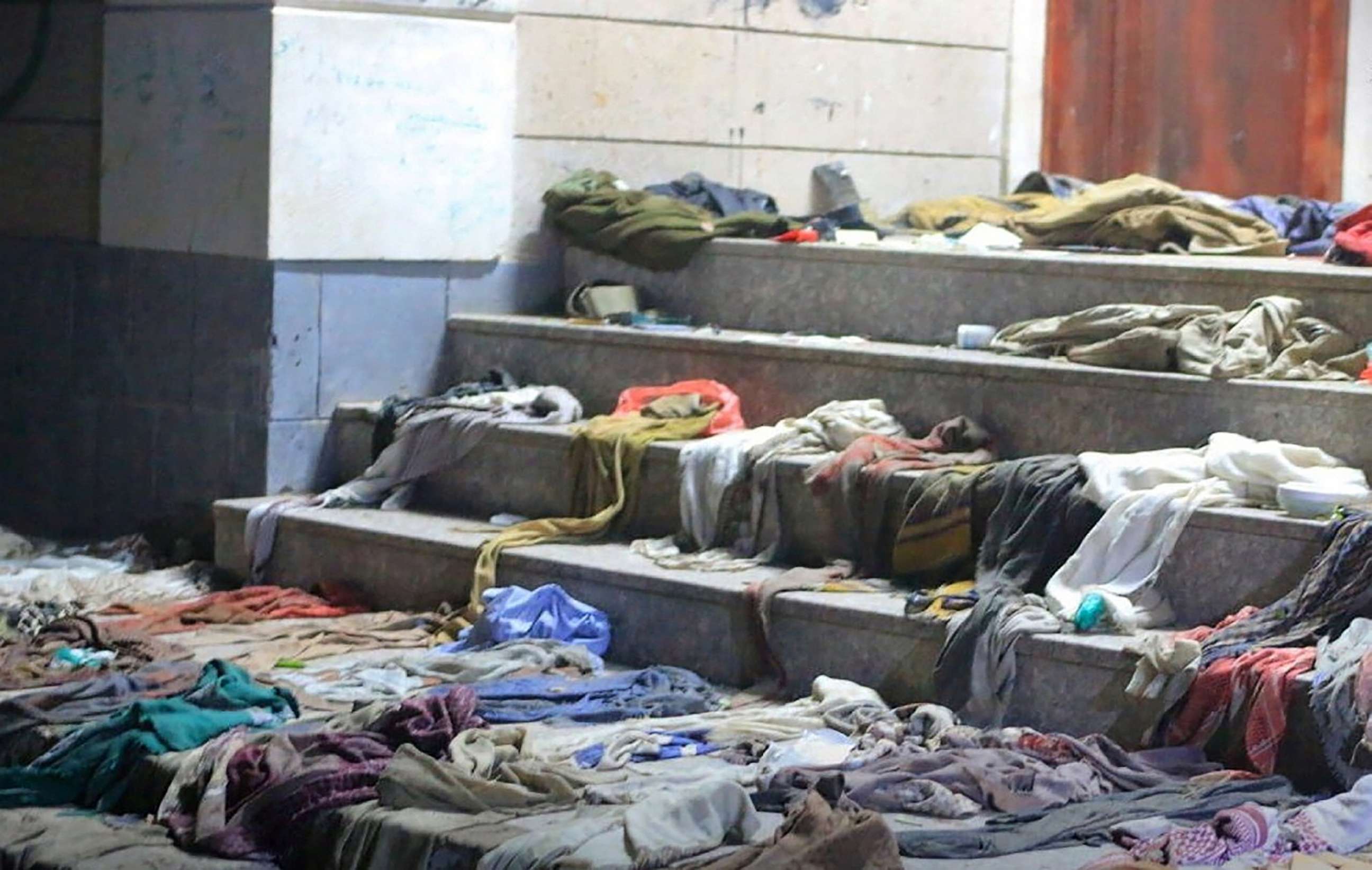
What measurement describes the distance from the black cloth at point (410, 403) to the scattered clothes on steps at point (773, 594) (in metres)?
1.97

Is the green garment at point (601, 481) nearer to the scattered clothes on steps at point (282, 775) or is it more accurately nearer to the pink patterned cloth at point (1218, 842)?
the scattered clothes on steps at point (282, 775)

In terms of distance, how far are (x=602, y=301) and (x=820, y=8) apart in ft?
5.96

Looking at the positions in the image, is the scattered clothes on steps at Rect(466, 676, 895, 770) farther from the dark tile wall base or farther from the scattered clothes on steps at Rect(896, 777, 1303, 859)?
the dark tile wall base

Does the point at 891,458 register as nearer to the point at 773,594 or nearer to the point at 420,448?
the point at 773,594

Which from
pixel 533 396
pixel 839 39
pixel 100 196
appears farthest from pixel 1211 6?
pixel 100 196

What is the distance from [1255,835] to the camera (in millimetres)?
5387

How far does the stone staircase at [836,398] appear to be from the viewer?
257 inches

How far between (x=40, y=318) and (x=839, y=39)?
337cm

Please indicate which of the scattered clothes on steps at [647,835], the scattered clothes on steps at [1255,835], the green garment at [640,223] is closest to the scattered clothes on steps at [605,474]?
the green garment at [640,223]

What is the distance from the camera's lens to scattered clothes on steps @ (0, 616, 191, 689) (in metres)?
7.12

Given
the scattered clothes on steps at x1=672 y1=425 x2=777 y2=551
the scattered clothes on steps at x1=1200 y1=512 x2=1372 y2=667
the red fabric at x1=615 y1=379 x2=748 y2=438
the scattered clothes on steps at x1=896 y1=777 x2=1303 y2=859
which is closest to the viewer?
the scattered clothes on steps at x1=896 y1=777 x2=1303 y2=859

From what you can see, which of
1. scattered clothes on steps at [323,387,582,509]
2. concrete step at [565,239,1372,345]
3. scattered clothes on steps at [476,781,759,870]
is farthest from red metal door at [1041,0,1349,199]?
scattered clothes on steps at [476,781,759,870]

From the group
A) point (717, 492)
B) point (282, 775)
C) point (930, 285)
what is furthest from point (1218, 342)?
point (282, 775)

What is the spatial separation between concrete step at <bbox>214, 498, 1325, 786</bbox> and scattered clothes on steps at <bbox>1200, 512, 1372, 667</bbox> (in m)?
0.25
